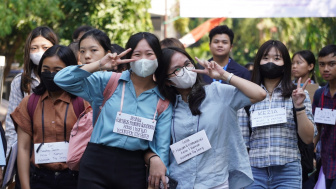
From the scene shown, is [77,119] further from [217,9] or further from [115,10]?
[115,10]

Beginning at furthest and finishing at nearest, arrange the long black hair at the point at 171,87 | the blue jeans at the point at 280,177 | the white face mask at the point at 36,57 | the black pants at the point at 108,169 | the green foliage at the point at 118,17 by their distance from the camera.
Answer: the green foliage at the point at 118,17, the white face mask at the point at 36,57, the blue jeans at the point at 280,177, the long black hair at the point at 171,87, the black pants at the point at 108,169

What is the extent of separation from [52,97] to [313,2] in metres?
5.33

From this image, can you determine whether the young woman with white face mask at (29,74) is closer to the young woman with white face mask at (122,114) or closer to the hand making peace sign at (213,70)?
the young woman with white face mask at (122,114)

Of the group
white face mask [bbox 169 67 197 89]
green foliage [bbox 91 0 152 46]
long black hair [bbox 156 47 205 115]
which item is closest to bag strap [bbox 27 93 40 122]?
long black hair [bbox 156 47 205 115]

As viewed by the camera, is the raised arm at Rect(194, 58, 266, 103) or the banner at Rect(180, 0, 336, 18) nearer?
the raised arm at Rect(194, 58, 266, 103)

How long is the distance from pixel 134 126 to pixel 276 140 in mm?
1649

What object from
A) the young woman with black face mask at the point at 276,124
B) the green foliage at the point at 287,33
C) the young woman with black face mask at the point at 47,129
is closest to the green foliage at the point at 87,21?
the green foliage at the point at 287,33

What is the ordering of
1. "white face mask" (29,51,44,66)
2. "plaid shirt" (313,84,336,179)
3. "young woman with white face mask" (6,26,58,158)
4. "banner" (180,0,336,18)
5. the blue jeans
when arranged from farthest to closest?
"banner" (180,0,336,18) < "plaid shirt" (313,84,336,179) < "white face mask" (29,51,44,66) < "young woman with white face mask" (6,26,58,158) < the blue jeans

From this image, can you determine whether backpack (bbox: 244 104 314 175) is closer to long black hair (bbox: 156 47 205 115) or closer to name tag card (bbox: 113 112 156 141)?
long black hair (bbox: 156 47 205 115)

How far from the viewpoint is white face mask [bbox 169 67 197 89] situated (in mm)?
4668

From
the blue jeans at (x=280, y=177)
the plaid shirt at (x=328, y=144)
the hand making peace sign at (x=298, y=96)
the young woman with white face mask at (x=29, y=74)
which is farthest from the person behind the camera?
the plaid shirt at (x=328, y=144)

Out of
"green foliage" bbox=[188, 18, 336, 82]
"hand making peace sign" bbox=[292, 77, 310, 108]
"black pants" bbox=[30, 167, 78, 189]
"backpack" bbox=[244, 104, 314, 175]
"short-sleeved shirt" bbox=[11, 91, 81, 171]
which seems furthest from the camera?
"green foliage" bbox=[188, 18, 336, 82]

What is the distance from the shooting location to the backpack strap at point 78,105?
5.16 m

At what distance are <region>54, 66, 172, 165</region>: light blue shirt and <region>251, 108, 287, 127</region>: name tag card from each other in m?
1.22
